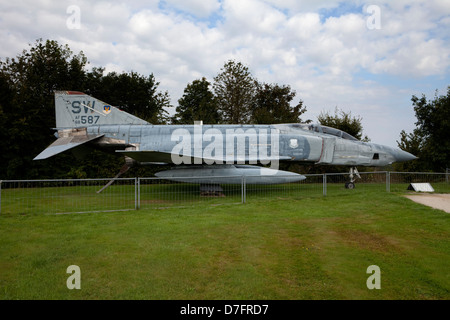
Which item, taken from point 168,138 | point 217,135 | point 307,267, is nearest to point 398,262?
point 307,267

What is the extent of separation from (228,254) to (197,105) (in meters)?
23.4

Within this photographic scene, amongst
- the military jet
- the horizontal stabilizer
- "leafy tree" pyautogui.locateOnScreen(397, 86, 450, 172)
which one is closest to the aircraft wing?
the military jet

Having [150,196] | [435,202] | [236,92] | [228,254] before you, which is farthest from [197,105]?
[228,254]

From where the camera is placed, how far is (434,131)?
1634 cm

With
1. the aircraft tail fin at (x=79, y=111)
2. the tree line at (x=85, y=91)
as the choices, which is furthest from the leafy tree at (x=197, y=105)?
the aircraft tail fin at (x=79, y=111)

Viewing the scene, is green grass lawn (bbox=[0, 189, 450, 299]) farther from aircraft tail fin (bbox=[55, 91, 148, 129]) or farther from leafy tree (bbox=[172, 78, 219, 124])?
leafy tree (bbox=[172, 78, 219, 124])

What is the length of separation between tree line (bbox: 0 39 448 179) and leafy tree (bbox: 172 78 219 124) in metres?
0.10

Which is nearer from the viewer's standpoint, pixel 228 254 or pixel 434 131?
pixel 228 254

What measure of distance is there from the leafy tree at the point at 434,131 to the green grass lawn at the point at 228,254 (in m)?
10.9

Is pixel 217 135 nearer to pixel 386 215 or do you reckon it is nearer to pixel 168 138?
pixel 168 138

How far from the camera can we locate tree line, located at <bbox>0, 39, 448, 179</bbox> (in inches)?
645

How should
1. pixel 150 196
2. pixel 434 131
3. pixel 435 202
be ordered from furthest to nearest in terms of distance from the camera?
1. pixel 434 131
2. pixel 150 196
3. pixel 435 202

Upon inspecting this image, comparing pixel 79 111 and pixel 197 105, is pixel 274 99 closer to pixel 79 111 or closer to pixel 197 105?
pixel 197 105

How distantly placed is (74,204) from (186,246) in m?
5.85
